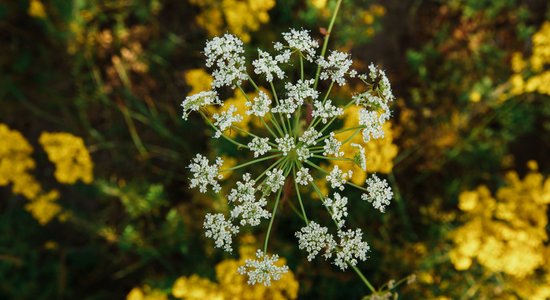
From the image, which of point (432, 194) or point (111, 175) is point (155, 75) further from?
point (432, 194)

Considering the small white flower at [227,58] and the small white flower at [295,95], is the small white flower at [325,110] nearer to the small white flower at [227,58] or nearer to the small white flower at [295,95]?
the small white flower at [295,95]

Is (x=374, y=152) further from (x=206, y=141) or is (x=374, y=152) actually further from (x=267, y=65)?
(x=206, y=141)

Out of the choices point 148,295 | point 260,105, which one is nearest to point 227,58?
point 260,105

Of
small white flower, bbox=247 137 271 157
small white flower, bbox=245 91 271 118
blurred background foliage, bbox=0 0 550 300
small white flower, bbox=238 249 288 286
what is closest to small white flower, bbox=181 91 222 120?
small white flower, bbox=245 91 271 118

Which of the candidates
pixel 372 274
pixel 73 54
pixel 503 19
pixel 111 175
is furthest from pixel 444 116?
pixel 73 54

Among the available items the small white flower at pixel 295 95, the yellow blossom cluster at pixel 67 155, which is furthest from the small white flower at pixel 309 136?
the yellow blossom cluster at pixel 67 155

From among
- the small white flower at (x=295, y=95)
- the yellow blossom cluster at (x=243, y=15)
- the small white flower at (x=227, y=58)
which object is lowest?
the small white flower at (x=295, y=95)
